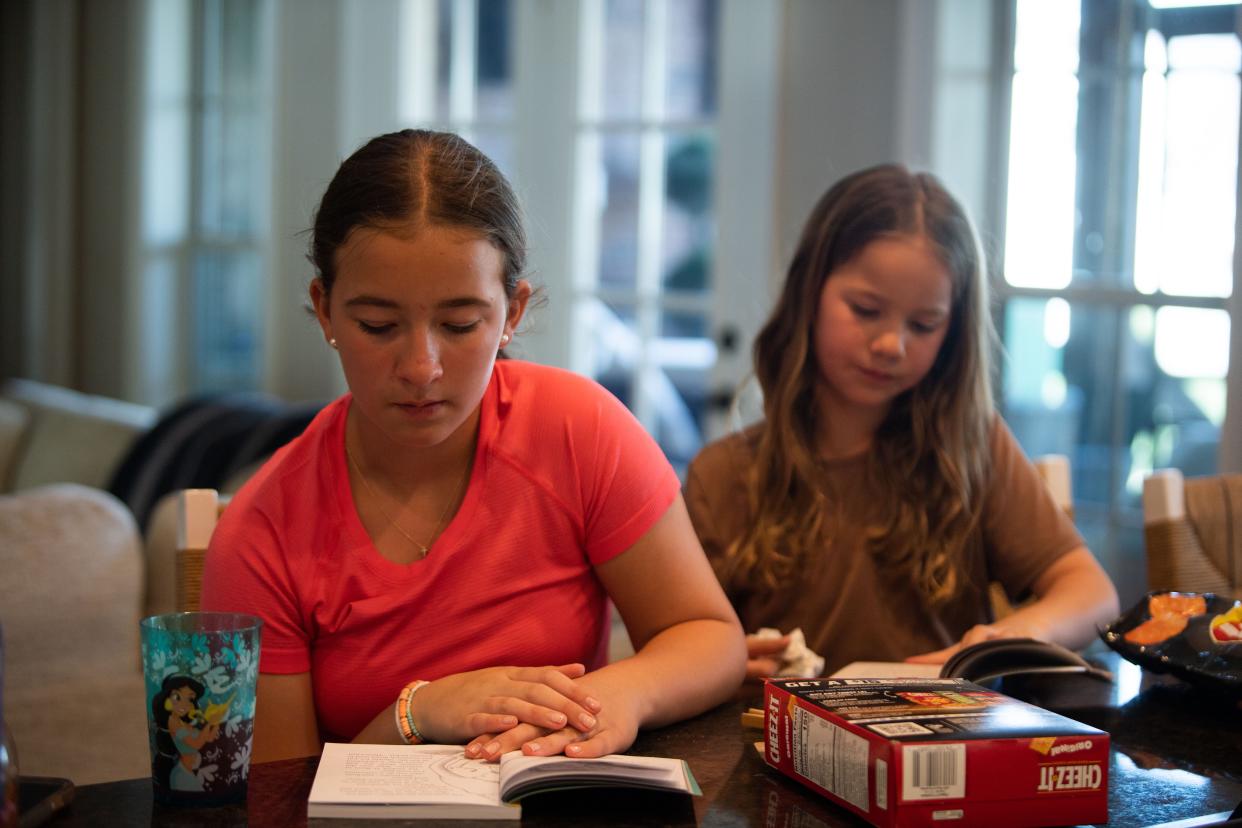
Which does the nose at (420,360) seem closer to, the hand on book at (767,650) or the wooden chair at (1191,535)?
the hand on book at (767,650)

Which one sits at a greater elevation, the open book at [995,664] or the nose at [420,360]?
the nose at [420,360]

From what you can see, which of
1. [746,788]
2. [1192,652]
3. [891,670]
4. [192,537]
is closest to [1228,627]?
[1192,652]

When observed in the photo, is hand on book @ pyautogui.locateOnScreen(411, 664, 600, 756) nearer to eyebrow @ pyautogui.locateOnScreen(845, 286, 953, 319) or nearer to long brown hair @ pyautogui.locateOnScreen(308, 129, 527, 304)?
long brown hair @ pyautogui.locateOnScreen(308, 129, 527, 304)

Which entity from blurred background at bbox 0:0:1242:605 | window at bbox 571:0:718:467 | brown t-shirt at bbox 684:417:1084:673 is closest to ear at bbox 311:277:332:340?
blurred background at bbox 0:0:1242:605

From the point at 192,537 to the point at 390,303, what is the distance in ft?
1.35

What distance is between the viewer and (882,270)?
5.40 feet

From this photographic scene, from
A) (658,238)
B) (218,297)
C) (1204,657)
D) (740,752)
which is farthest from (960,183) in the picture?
(218,297)

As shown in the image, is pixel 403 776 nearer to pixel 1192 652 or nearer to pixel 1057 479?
pixel 1192 652

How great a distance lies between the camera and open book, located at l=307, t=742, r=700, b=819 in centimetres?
96

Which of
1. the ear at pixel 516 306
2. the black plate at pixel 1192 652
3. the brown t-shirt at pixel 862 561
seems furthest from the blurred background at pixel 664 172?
the black plate at pixel 1192 652

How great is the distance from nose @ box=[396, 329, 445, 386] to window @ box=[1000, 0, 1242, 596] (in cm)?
208

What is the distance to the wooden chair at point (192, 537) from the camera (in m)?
1.42

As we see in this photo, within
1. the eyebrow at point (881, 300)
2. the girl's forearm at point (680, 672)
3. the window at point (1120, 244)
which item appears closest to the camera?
the girl's forearm at point (680, 672)

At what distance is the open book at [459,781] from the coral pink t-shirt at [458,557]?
22 centimetres
